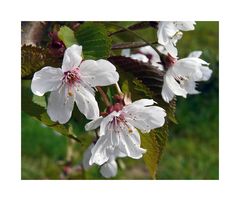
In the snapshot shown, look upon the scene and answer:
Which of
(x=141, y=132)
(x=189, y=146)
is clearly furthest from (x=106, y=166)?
(x=189, y=146)

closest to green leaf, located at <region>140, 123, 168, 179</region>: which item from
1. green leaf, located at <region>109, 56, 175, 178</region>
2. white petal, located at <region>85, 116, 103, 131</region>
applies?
green leaf, located at <region>109, 56, 175, 178</region>

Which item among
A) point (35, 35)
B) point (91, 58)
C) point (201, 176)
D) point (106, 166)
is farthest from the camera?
point (201, 176)

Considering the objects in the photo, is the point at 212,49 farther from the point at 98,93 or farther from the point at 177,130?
the point at 98,93

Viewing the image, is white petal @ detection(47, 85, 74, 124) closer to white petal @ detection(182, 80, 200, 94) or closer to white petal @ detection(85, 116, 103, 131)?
white petal @ detection(85, 116, 103, 131)

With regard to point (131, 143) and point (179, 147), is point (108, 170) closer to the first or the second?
point (131, 143)

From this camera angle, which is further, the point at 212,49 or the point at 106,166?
the point at 212,49

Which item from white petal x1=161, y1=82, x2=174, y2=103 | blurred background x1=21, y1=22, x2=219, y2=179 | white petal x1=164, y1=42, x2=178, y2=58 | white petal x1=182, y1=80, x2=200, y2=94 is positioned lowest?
blurred background x1=21, y1=22, x2=219, y2=179
